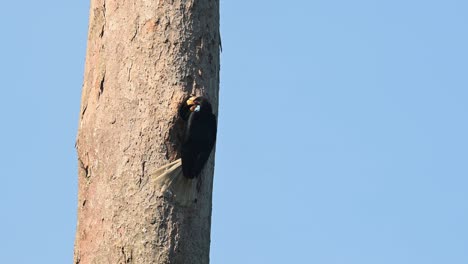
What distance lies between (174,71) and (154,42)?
144mm

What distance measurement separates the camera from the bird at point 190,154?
4887 mm

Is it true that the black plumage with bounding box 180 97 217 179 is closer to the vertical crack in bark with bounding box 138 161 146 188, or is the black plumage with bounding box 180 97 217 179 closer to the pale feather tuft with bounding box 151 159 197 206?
the pale feather tuft with bounding box 151 159 197 206

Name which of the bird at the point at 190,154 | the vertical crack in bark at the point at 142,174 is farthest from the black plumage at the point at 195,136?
the vertical crack in bark at the point at 142,174

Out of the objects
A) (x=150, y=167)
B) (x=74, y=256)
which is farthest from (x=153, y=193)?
(x=74, y=256)

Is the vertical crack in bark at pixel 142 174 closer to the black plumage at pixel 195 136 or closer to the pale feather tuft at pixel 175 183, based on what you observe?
the pale feather tuft at pixel 175 183

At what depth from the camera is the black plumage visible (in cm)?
495

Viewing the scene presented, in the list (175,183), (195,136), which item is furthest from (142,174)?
(195,136)

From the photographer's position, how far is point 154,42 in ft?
16.5

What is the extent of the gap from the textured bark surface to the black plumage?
45 millimetres

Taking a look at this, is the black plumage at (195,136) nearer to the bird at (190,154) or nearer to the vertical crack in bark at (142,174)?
the bird at (190,154)

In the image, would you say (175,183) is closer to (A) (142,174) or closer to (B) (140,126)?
(A) (142,174)

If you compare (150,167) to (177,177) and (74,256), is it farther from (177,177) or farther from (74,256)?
(74,256)

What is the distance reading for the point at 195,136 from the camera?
16.4 ft

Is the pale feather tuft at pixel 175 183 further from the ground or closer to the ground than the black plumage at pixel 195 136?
closer to the ground
